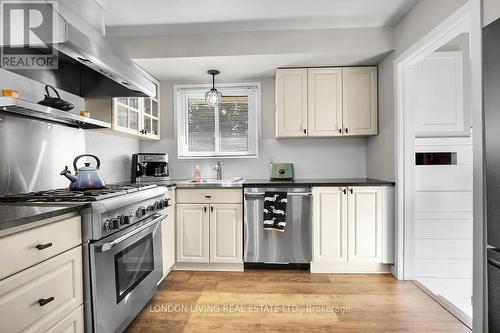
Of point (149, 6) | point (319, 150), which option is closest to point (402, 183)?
point (319, 150)

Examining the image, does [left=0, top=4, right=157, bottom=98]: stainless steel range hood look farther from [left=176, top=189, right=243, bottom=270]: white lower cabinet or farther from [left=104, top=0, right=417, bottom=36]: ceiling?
[left=176, top=189, right=243, bottom=270]: white lower cabinet

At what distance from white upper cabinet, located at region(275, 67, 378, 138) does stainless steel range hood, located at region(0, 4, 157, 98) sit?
60.6 inches

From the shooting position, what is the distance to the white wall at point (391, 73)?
2.04m

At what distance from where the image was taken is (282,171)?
3.23 meters

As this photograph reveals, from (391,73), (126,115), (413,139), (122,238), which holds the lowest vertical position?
(122,238)

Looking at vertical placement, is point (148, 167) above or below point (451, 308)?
above

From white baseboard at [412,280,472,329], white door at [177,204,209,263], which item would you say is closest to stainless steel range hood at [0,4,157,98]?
white door at [177,204,209,263]

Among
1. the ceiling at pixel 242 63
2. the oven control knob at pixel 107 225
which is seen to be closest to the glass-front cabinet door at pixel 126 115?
the ceiling at pixel 242 63

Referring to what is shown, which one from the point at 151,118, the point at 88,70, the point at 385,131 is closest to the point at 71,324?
the point at 88,70

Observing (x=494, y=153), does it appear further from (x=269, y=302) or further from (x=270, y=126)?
(x=270, y=126)

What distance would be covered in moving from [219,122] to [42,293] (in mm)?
2673

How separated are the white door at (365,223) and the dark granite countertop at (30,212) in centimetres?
231

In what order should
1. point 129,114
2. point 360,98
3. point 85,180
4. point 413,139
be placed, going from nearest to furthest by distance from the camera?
point 85,180 < point 413,139 < point 129,114 < point 360,98

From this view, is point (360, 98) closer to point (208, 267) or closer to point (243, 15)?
point (243, 15)
